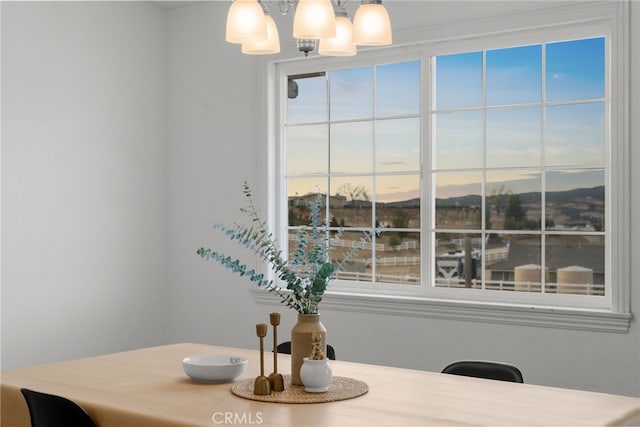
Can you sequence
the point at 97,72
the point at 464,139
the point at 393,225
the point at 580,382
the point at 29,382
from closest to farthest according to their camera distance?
1. the point at 29,382
2. the point at 580,382
3. the point at 464,139
4. the point at 393,225
5. the point at 97,72

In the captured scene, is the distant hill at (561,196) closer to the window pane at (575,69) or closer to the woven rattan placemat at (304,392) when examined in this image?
the window pane at (575,69)

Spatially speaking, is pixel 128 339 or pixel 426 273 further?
pixel 128 339

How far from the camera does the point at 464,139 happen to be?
450 cm

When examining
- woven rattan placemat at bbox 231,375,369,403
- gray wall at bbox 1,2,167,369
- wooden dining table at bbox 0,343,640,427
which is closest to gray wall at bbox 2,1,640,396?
gray wall at bbox 1,2,167,369

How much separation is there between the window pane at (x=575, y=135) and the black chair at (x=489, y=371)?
1.50m

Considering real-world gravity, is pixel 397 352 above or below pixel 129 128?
below

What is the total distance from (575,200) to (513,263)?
484 millimetres

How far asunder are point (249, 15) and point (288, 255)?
291cm

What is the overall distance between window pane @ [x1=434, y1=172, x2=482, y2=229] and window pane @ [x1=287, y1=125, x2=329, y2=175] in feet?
2.85

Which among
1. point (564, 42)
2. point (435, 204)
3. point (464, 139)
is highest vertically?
point (564, 42)

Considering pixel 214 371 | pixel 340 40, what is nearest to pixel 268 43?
pixel 340 40

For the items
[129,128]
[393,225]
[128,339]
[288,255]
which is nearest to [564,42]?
[393,225]

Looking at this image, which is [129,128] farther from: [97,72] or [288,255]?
[288,255]

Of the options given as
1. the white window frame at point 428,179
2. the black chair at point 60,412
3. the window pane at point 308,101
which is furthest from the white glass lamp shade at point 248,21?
the window pane at point 308,101
